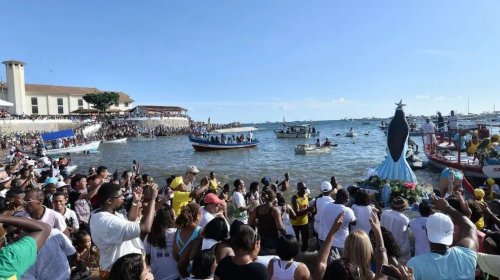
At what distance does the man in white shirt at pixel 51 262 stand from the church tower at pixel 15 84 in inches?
2837

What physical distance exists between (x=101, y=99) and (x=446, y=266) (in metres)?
72.0

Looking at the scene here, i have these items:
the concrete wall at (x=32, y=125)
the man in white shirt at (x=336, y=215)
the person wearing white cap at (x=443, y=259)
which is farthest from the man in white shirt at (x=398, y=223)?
the concrete wall at (x=32, y=125)

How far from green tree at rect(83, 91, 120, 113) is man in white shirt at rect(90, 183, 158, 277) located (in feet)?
230

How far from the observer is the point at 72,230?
5.84m

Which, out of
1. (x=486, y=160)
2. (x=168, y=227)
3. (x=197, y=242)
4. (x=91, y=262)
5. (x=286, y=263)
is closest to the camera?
(x=286, y=263)

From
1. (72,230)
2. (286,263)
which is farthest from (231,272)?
(72,230)

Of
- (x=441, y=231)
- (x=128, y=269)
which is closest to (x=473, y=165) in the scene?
Result: (x=441, y=231)

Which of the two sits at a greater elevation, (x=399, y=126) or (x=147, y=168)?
(x=399, y=126)

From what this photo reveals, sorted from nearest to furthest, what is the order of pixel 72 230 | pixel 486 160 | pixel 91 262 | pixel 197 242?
pixel 197 242
pixel 91 262
pixel 72 230
pixel 486 160

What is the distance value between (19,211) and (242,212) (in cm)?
396

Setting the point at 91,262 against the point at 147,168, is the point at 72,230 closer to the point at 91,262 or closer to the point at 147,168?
the point at 91,262

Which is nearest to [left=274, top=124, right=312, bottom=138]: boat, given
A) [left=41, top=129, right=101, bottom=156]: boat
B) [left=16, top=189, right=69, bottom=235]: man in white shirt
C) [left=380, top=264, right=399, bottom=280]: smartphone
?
[left=41, top=129, right=101, bottom=156]: boat

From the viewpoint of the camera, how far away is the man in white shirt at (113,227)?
3.60 m

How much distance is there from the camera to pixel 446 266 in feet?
10.8
